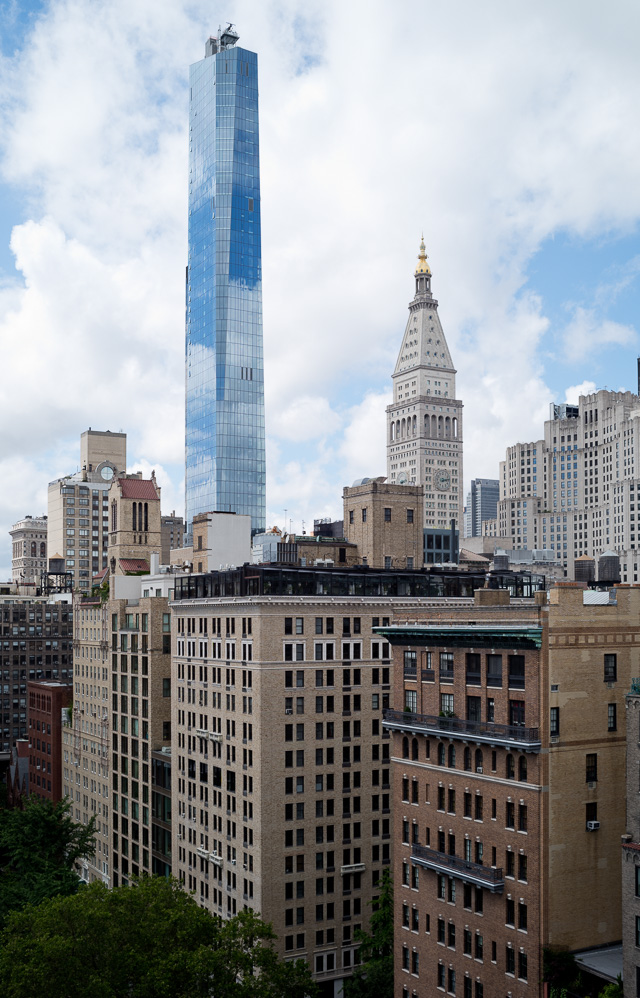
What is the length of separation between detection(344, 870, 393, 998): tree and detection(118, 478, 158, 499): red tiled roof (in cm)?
8807

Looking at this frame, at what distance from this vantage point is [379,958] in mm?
86688

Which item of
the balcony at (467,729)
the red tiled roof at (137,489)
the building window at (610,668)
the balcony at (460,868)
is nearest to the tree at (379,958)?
the balcony at (460,868)

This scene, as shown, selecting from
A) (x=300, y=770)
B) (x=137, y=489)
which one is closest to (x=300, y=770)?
(x=300, y=770)

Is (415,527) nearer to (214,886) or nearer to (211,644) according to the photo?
(211,644)

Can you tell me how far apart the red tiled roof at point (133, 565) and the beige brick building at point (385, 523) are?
106ft

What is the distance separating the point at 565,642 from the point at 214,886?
180 ft

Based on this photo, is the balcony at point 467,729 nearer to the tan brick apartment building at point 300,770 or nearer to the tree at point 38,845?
the tan brick apartment building at point 300,770

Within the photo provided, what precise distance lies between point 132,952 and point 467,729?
27.0 m

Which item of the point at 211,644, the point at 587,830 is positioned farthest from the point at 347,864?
the point at 587,830

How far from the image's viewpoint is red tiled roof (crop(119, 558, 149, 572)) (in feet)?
500

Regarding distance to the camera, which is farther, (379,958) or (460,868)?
(379,958)

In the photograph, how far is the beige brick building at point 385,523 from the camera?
14125 cm

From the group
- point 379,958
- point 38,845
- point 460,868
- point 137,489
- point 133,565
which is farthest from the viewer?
point 137,489

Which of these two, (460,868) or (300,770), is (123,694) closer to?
(300,770)
